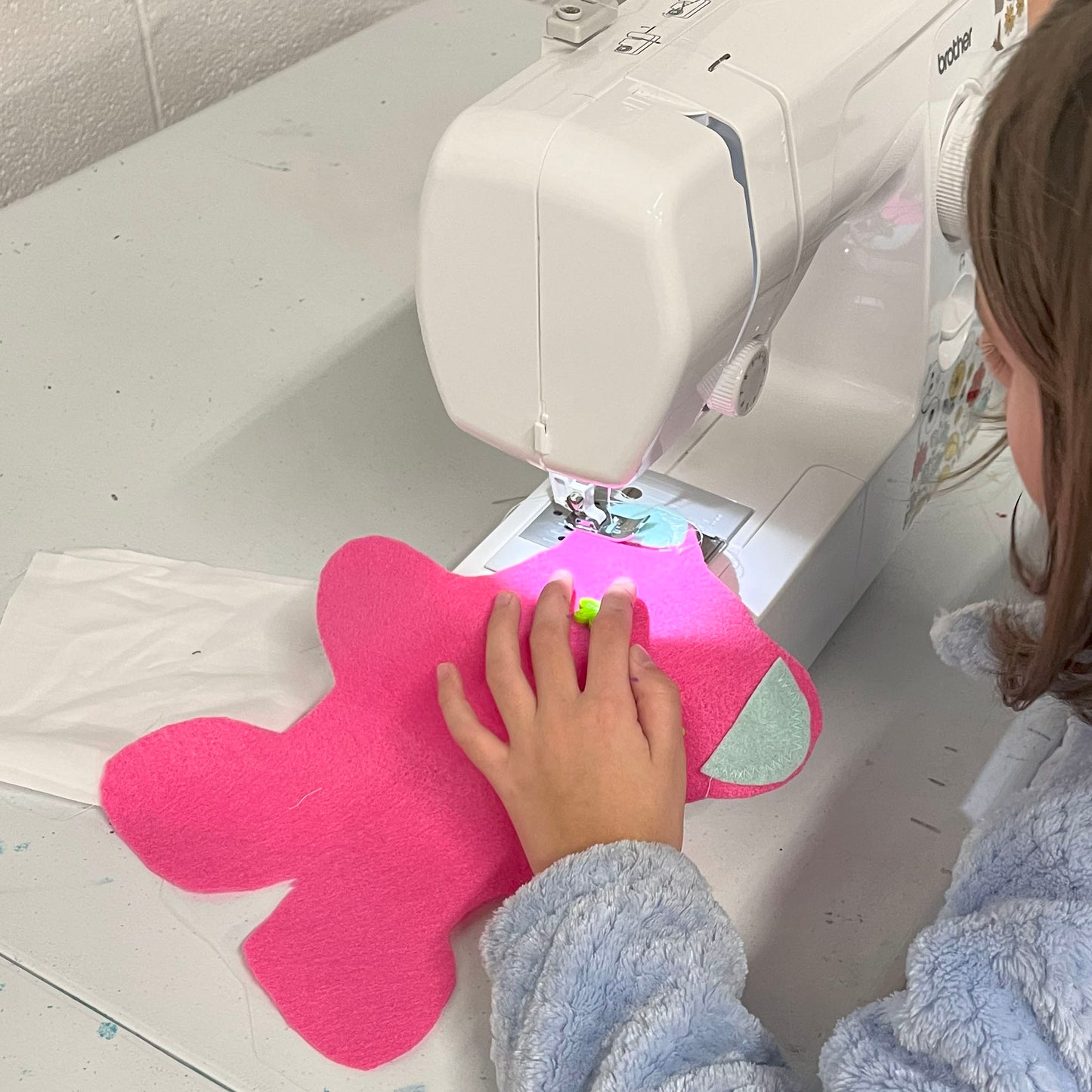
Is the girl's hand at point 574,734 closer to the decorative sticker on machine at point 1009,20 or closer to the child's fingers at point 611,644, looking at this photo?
the child's fingers at point 611,644

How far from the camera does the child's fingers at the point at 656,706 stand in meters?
0.83

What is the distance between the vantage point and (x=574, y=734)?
0.83 meters

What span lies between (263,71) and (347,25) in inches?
7.9

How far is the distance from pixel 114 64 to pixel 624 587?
145 centimetres

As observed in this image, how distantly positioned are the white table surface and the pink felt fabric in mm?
23

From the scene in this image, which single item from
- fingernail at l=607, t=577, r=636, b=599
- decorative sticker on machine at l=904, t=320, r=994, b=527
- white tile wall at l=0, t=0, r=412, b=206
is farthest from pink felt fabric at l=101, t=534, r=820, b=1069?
white tile wall at l=0, t=0, r=412, b=206

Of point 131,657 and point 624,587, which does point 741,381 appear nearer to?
point 624,587

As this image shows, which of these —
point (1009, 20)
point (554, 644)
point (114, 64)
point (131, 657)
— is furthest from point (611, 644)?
point (114, 64)

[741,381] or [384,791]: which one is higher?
[741,381]

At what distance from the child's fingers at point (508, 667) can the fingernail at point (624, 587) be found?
0.07 meters

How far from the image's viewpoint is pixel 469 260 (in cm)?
72

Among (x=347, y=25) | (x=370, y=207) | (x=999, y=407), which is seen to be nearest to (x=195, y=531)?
(x=370, y=207)

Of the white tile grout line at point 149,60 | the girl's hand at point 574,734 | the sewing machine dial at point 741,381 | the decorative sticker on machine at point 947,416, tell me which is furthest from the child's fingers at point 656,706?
the white tile grout line at point 149,60

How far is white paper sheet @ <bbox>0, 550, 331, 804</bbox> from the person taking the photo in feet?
3.08
